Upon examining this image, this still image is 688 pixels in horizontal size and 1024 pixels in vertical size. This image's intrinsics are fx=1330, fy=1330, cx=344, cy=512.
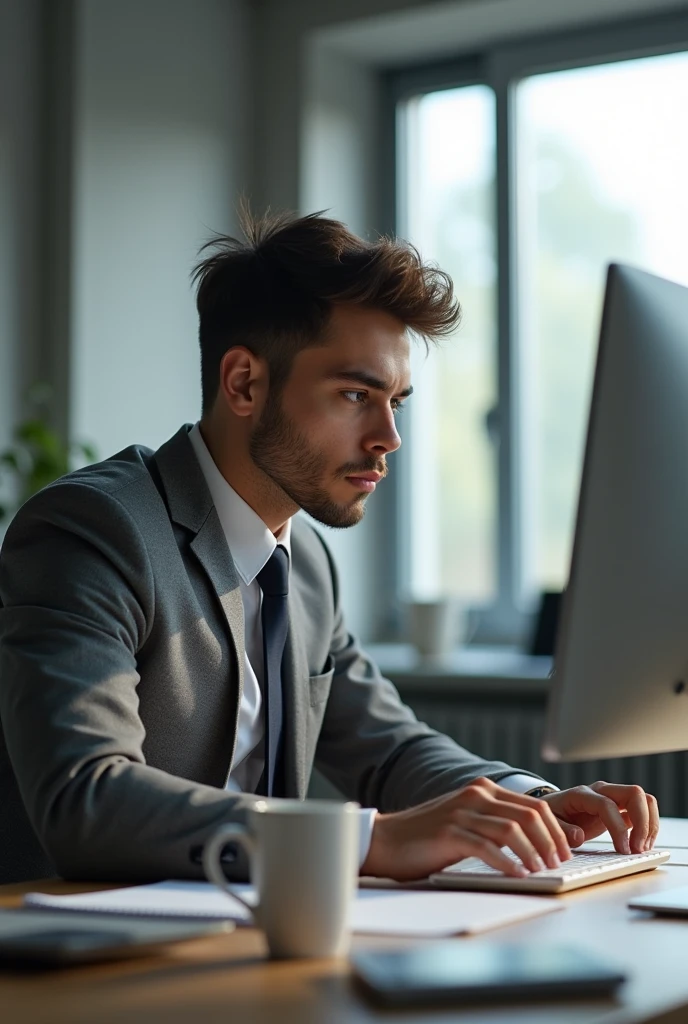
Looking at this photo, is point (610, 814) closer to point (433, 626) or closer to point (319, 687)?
point (319, 687)

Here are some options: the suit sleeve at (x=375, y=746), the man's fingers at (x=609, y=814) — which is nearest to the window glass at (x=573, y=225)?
the suit sleeve at (x=375, y=746)

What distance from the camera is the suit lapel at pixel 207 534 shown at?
4.83ft

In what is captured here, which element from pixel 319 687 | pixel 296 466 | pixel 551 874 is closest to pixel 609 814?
pixel 551 874

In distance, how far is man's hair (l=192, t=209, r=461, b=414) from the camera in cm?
162

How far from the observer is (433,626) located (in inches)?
127

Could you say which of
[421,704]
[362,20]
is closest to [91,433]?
[421,704]

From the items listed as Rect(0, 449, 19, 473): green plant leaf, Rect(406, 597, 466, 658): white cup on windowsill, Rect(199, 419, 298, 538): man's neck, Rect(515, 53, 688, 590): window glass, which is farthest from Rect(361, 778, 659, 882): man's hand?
Rect(515, 53, 688, 590): window glass

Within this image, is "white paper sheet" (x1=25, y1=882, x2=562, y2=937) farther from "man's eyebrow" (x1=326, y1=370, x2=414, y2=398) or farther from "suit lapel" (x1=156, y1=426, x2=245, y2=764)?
"man's eyebrow" (x1=326, y1=370, x2=414, y2=398)

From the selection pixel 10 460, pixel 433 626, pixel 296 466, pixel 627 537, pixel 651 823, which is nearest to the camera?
pixel 627 537

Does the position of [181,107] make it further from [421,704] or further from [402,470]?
[421,704]

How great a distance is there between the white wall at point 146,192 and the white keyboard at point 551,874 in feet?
6.94

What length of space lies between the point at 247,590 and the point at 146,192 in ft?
6.36

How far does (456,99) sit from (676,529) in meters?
2.95

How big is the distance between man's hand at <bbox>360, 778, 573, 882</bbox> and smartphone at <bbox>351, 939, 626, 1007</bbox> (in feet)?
0.87
